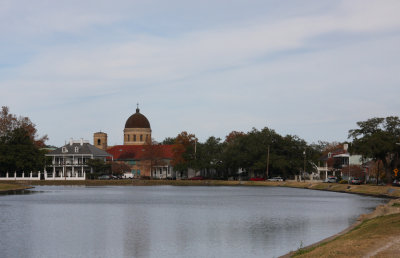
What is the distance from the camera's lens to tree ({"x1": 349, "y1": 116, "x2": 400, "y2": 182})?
96812 millimetres

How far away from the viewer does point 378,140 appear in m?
97.0

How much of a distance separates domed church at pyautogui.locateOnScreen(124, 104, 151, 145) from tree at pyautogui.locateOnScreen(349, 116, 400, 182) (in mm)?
102824

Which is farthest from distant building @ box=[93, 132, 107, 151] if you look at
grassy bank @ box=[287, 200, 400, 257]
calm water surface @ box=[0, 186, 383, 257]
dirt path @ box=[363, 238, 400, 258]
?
dirt path @ box=[363, 238, 400, 258]

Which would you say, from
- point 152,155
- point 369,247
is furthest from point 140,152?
point 369,247

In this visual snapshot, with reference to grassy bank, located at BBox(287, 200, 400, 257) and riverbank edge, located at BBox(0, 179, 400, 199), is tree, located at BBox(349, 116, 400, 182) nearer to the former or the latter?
riverbank edge, located at BBox(0, 179, 400, 199)

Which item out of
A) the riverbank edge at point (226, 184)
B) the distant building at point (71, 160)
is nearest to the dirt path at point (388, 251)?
the riverbank edge at point (226, 184)

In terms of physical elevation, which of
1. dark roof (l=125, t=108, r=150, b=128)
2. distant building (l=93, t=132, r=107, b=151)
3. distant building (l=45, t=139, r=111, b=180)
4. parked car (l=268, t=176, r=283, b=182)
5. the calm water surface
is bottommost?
the calm water surface

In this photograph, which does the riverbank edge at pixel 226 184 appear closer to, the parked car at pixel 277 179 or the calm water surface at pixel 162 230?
the parked car at pixel 277 179

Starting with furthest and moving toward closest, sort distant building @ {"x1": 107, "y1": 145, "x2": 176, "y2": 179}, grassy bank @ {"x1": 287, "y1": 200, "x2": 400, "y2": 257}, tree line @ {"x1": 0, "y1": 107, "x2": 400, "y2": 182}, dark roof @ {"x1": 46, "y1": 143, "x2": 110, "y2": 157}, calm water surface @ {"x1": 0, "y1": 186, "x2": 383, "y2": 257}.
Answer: distant building @ {"x1": 107, "y1": 145, "x2": 176, "y2": 179} → dark roof @ {"x1": 46, "y1": 143, "x2": 110, "y2": 157} → tree line @ {"x1": 0, "y1": 107, "x2": 400, "y2": 182} → calm water surface @ {"x1": 0, "y1": 186, "x2": 383, "y2": 257} → grassy bank @ {"x1": 287, "y1": 200, "x2": 400, "y2": 257}

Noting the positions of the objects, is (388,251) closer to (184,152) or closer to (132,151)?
(184,152)

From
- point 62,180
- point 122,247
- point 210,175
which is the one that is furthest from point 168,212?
point 210,175

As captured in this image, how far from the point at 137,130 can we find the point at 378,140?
4412 inches

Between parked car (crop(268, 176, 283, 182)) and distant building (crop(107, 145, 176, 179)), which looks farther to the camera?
distant building (crop(107, 145, 176, 179))

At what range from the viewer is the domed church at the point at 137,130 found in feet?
646
